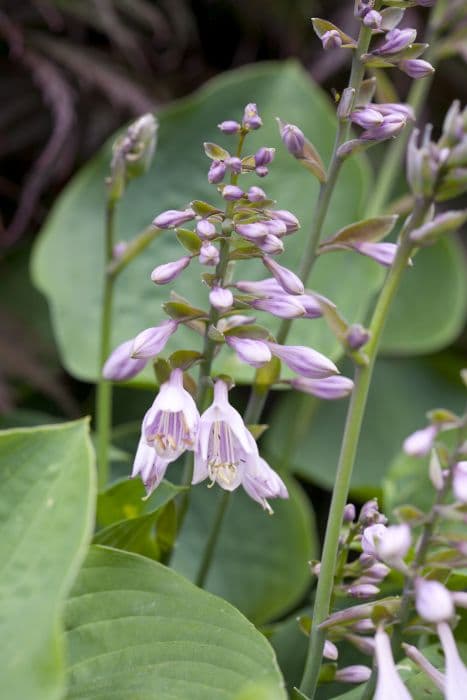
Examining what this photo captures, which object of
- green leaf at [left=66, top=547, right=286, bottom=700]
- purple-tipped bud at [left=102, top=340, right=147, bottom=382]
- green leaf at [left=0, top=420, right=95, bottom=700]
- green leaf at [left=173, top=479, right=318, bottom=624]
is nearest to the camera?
green leaf at [left=0, top=420, right=95, bottom=700]

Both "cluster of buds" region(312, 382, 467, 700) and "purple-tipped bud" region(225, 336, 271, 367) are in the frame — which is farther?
"purple-tipped bud" region(225, 336, 271, 367)

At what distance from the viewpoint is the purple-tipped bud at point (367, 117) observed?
60 centimetres

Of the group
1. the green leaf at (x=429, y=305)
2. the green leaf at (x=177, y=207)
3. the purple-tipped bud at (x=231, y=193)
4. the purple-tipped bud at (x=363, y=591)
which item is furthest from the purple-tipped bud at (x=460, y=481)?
the green leaf at (x=429, y=305)

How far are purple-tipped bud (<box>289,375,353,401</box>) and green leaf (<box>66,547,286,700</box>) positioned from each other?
0.16 m

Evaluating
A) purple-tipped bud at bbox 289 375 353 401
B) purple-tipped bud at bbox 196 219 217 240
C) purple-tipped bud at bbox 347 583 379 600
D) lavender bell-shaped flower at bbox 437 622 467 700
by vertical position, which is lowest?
purple-tipped bud at bbox 347 583 379 600

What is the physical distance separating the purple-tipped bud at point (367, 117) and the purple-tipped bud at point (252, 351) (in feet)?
0.54

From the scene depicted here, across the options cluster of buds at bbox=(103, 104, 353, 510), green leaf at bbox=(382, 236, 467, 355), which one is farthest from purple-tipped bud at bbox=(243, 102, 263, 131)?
green leaf at bbox=(382, 236, 467, 355)

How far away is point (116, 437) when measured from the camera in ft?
3.80

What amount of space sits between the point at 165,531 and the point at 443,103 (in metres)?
1.29

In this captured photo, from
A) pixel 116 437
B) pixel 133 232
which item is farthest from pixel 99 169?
pixel 116 437

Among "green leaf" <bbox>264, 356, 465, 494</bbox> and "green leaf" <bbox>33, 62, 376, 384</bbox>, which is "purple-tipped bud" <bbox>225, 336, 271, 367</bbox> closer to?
"green leaf" <bbox>33, 62, 376, 384</bbox>

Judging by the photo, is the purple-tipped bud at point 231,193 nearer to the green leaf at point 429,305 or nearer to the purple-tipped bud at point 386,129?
the purple-tipped bud at point 386,129

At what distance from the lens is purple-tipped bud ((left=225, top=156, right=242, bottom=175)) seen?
0.59m

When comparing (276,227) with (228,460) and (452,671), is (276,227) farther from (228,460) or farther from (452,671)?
(452,671)
